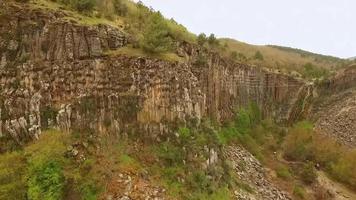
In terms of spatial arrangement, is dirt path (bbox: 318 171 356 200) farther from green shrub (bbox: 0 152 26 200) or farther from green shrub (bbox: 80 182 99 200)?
green shrub (bbox: 0 152 26 200)

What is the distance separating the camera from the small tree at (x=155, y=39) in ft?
79.5

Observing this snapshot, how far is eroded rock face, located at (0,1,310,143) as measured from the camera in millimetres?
21391

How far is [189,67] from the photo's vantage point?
2645cm

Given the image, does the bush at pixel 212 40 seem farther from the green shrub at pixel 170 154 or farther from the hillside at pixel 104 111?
the green shrub at pixel 170 154

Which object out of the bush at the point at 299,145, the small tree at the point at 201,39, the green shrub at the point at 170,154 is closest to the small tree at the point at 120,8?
the small tree at the point at 201,39

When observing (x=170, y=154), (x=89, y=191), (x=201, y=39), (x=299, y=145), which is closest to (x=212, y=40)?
(x=201, y=39)

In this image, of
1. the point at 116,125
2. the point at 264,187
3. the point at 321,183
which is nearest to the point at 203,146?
the point at 116,125

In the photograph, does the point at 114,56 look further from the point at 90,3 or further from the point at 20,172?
the point at 20,172

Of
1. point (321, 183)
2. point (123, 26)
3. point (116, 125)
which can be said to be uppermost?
point (123, 26)

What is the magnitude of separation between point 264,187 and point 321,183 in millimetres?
5046

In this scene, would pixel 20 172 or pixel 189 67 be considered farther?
pixel 189 67

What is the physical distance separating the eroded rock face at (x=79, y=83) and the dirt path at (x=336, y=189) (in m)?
11.5

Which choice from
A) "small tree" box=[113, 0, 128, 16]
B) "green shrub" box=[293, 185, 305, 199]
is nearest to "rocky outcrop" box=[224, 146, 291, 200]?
"green shrub" box=[293, 185, 305, 199]

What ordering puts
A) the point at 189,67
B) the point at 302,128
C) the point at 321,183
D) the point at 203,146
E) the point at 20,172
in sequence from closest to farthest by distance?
the point at 20,172
the point at 203,146
the point at 189,67
the point at 321,183
the point at 302,128
